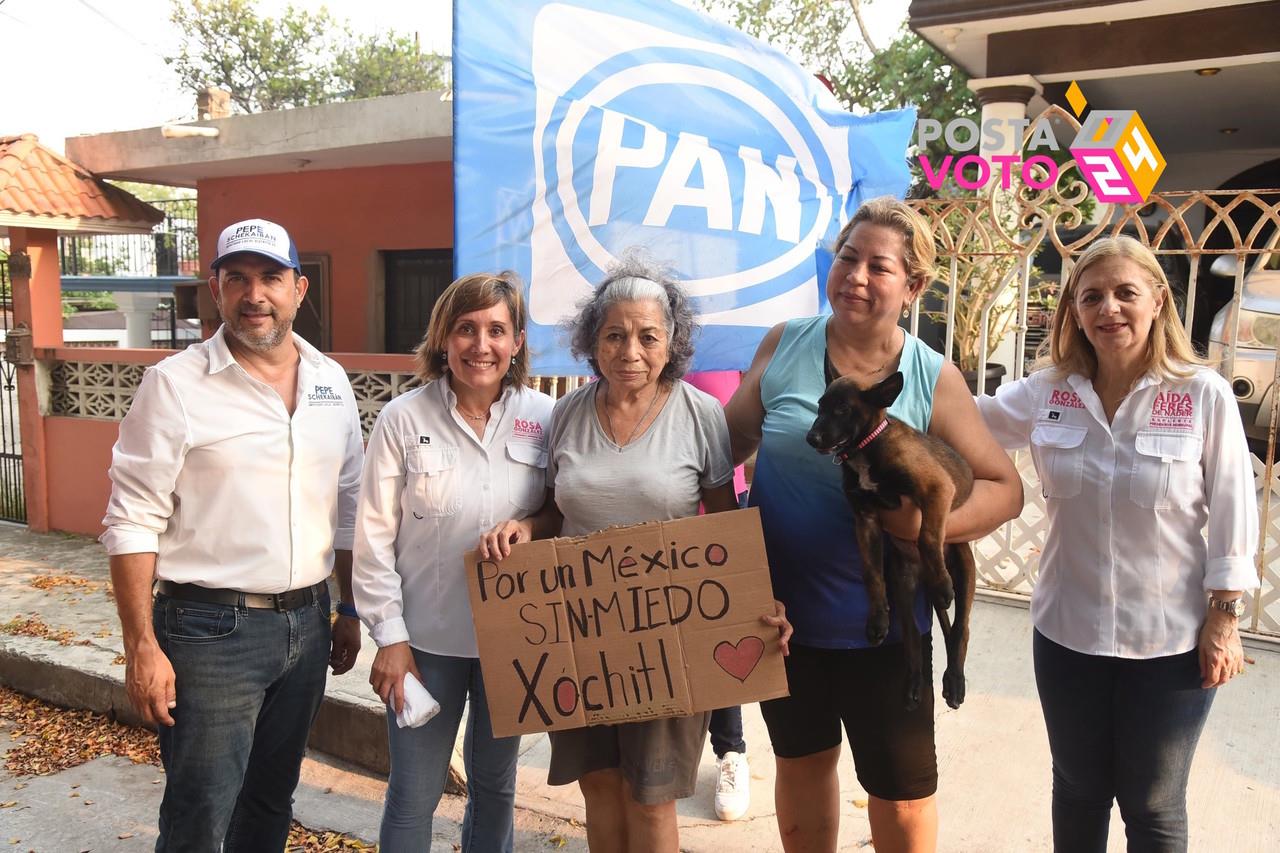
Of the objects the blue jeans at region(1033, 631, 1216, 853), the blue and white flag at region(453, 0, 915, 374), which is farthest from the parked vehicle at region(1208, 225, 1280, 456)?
the blue jeans at region(1033, 631, 1216, 853)

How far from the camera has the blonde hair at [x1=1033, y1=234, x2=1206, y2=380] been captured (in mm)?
2287

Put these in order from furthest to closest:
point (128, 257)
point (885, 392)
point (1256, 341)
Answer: point (128, 257) < point (1256, 341) < point (885, 392)

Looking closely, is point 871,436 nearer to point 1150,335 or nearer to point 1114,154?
point 1150,335

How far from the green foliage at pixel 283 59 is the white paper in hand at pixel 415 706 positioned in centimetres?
3236

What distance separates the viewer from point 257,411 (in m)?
2.33

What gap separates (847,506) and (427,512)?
105 cm

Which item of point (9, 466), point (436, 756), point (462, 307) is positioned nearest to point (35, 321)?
point (9, 466)

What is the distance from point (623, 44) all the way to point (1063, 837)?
10.4 feet

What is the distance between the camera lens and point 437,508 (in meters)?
2.33

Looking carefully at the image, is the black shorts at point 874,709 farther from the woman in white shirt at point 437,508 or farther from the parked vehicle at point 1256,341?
the parked vehicle at point 1256,341

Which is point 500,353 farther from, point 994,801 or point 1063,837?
point 994,801

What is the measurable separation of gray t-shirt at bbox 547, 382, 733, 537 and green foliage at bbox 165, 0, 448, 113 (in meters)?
32.3

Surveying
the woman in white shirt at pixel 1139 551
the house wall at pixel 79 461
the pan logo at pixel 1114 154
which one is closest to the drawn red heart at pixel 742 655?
the woman in white shirt at pixel 1139 551

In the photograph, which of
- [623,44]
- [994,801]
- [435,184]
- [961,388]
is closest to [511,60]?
[623,44]
